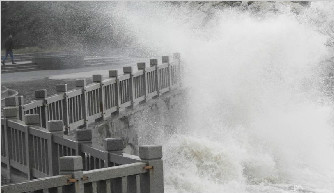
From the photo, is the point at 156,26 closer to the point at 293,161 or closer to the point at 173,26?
the point at 173,26

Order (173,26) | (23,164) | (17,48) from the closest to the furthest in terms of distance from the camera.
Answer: (23,164)
(173,26)
(17,48)

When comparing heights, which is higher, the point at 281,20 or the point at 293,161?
the point at 281,20

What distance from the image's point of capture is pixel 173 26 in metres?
38.8

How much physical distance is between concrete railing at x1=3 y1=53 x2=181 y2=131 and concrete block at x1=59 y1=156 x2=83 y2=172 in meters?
4.75

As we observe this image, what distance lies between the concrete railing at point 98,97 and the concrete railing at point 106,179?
4389 mm

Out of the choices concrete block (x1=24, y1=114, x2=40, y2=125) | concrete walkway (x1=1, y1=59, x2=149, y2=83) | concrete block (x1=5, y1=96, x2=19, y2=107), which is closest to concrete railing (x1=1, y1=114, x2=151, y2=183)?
concrete block (x1=24, y1=114, x2=40, y2=125)

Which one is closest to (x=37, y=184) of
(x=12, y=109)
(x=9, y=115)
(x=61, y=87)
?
(x=12, y=109)

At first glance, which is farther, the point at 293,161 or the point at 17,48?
the point at 17,48

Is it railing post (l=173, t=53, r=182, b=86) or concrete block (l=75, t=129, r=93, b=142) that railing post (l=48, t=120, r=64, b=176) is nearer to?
concrete block (l=75, t=129, r=93, b=142)

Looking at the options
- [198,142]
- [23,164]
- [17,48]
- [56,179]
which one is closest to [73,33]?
[17,48]

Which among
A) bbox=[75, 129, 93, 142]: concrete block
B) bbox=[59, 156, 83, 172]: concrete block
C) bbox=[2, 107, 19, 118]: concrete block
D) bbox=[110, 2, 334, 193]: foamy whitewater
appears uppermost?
bbox=[59, 156, 83, 172]: concrete block

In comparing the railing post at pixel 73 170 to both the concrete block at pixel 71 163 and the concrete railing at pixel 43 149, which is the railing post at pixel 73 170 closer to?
the concrete block at pixel 71 163

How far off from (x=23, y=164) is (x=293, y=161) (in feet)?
38.2

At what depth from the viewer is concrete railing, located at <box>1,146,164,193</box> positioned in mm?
6312
